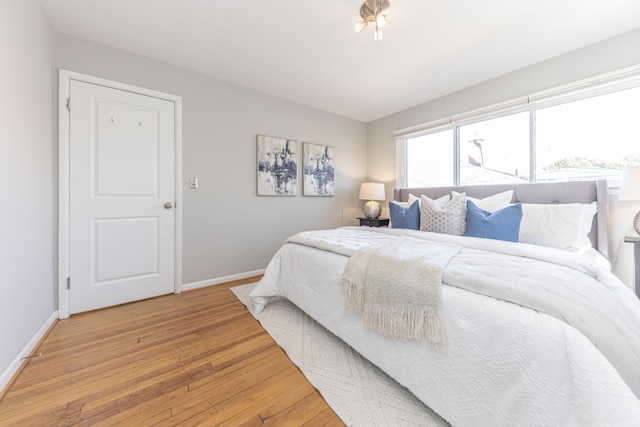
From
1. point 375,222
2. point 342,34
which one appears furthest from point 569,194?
point 342,34

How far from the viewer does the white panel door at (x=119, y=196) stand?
6.65 ft

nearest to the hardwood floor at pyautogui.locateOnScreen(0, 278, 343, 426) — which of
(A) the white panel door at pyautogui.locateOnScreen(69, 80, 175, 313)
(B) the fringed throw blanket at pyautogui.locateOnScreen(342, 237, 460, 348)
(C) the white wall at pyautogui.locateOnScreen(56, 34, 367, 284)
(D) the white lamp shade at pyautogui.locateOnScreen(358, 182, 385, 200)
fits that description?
(A) the white panel door at pyautogui.locateOnScreen(69, 80, 175, 313)

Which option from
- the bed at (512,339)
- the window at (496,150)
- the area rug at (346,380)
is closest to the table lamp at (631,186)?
the window at (496,150)

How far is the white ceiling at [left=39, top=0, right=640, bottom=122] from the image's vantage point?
170cm

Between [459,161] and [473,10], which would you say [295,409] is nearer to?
[473,10]

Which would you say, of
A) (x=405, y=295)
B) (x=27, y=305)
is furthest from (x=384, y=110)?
(x=27, y=305)

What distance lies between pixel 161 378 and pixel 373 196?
3024 millimetres

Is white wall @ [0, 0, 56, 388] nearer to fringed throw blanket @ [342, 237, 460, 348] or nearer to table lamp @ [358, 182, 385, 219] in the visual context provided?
fringed throw blanket @ [342, 237, 460, 348]

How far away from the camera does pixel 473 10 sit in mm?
1708

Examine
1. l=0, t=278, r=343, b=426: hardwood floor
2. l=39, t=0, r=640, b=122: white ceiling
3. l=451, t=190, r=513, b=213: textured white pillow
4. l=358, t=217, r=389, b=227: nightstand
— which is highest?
l=39, t=0, r=640, b=122: white ceiling

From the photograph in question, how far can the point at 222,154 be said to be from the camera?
2.75 meters

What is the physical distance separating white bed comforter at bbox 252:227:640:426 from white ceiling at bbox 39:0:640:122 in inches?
67.9

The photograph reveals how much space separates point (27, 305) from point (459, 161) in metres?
4.07

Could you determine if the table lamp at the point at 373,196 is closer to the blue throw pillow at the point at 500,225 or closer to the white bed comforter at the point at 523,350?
the blue throw pillow at the point at 500,225
